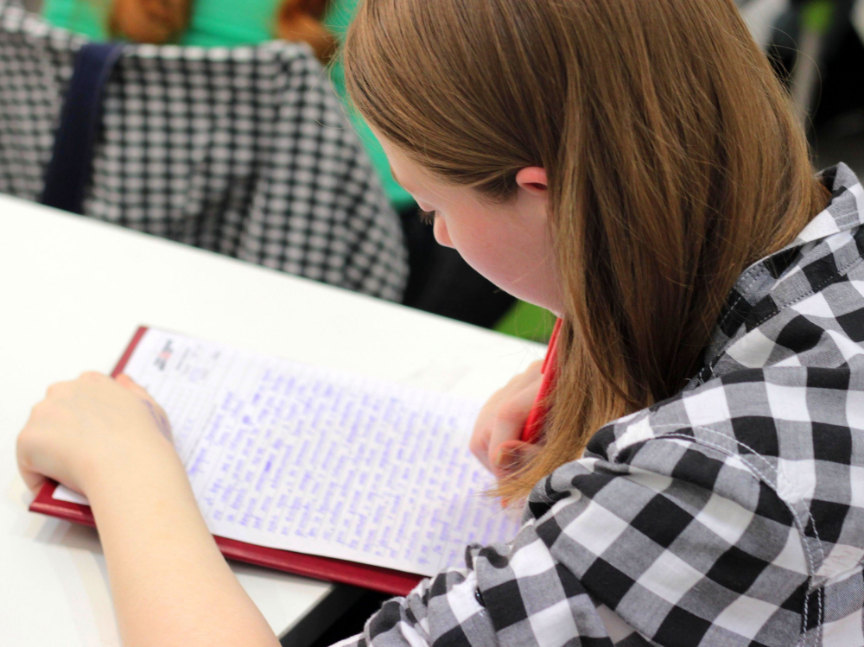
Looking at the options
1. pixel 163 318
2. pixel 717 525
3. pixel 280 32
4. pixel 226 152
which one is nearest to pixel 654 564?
pixel 717 525

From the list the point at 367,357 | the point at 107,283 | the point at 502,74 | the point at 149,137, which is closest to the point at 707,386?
the point at 502,74

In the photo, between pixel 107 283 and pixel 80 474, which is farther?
pixel 107 283

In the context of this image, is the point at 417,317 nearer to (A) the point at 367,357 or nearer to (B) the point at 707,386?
(A) the point at 367,357

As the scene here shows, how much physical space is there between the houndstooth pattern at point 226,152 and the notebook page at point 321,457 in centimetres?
34

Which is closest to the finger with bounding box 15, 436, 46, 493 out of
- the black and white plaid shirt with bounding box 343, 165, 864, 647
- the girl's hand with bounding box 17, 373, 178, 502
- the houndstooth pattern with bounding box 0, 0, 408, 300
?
the girl's hand with bounding box 17, 373, 178, 502

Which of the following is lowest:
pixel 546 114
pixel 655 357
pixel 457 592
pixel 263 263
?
pixel 263 263

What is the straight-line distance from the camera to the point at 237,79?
0.98 metres

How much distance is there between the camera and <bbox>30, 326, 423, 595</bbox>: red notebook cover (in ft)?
1.94

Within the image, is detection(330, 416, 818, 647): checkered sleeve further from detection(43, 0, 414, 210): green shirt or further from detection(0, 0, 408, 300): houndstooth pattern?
detection(43, 0, 414, 210): green shirt

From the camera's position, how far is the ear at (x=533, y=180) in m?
0.48

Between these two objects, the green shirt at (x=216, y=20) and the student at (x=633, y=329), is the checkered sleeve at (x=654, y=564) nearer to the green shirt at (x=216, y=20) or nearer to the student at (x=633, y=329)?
the student at (x=633, y=329)

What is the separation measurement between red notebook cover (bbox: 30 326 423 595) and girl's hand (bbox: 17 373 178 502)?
19 millimetres

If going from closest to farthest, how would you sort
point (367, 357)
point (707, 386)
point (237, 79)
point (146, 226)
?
point (707, 386) < point (367, 357) < point (237, 79) < point (146, 226)

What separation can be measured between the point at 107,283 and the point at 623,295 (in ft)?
1.98
